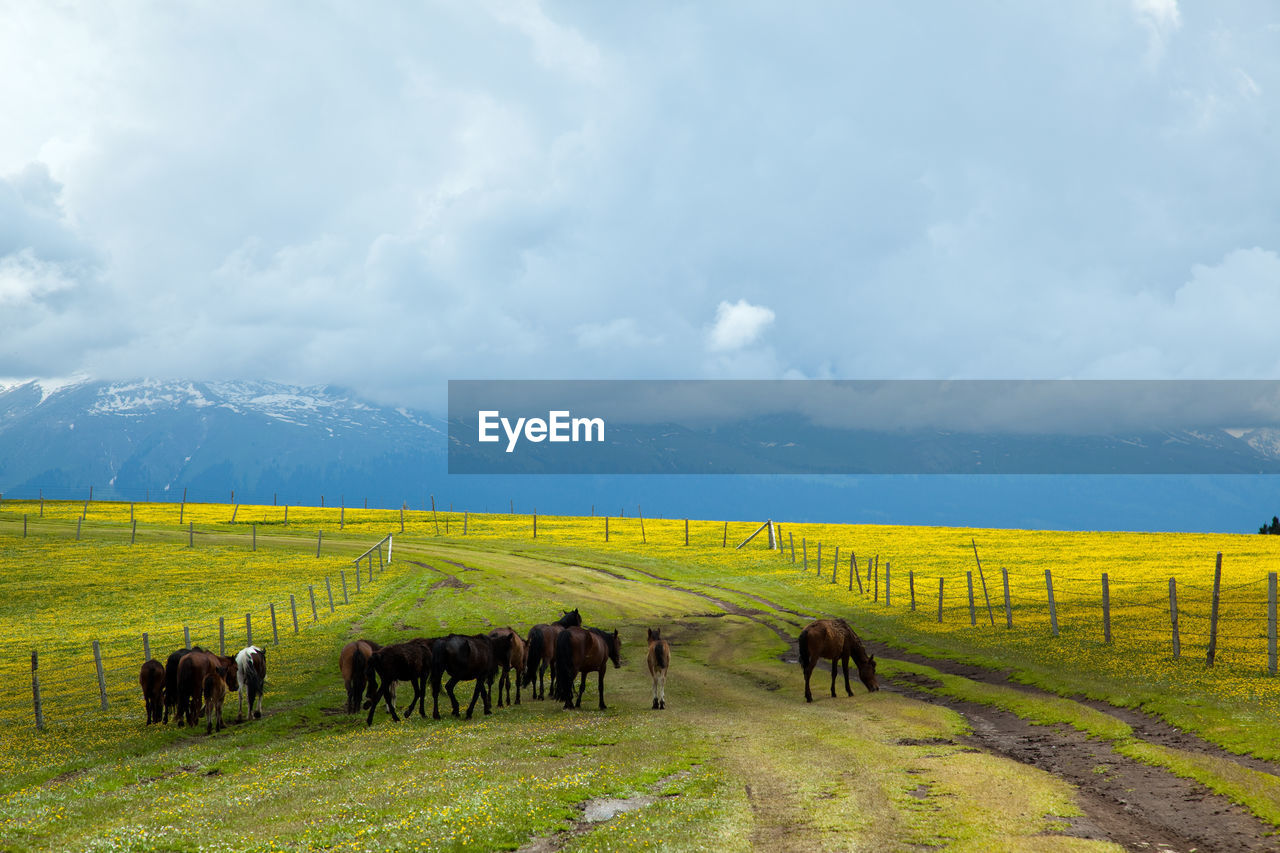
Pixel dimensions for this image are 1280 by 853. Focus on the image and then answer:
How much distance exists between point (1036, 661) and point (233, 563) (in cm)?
7739

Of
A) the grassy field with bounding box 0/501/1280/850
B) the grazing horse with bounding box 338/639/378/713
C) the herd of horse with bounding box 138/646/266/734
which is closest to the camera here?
the grassy field with bounding box 0/501/1280/850

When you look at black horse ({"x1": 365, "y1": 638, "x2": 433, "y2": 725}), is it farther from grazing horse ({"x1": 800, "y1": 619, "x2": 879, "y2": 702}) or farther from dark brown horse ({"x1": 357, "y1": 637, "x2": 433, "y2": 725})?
grazing horse ({"x1": 800, "y1": 619, "x2": 879, "y2": 702})

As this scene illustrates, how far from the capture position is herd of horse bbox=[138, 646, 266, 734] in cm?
2875

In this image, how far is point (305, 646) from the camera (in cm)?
4759

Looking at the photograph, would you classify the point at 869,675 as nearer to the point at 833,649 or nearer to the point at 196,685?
the point at 833,649

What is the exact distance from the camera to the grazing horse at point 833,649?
3238cm

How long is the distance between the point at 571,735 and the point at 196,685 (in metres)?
13.8

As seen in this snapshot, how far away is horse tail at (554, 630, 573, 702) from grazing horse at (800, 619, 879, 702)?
28.6ft

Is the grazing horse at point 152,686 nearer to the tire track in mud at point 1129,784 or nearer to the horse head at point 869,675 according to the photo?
the horse head at point 869,675

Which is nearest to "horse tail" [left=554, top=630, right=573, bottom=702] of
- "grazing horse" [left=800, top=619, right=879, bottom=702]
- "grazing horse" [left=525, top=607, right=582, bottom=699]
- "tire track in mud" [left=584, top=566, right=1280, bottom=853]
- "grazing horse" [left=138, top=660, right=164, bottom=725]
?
"grazing horse" [left=525, top=607, right=582, bottom=699]

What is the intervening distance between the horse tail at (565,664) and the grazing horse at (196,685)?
37.5 ft

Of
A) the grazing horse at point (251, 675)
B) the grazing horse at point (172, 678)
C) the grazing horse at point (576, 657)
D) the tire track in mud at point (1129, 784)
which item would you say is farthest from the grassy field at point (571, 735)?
the grazing horse at point (251, 675)

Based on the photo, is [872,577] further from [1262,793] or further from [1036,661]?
[1262,793]

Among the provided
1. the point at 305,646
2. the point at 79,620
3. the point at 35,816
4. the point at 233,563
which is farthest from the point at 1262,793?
the point at 233,563
